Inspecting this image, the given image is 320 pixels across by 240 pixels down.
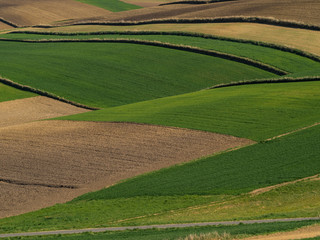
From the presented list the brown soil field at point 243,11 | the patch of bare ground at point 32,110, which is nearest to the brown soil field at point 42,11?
the brown soil field at point 243,11

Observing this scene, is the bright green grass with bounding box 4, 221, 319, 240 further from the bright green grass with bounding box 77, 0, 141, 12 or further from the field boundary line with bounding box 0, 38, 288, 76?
the bright green grass with bounding box 77, 0, 141, 12

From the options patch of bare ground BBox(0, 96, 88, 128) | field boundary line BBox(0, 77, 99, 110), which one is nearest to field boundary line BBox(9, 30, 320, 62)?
field boundary line BBox(0, 77, 99, 110)

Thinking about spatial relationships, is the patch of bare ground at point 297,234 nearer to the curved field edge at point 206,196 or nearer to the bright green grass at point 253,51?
the curved field edge at point 206,196

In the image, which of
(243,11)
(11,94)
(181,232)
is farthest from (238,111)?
(243,11)

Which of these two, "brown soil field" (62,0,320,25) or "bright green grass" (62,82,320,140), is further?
"brown soil field" (62,0,320,25)

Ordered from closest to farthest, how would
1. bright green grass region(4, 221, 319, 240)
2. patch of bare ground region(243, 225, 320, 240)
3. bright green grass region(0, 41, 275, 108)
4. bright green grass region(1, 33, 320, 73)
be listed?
patch of bare ground region(243, 225, 320, 240) → bright green grass region(4, 221, 319, 240) → bright green grass region(0, 41, 275, 108) → bright green grass region(1, 33, 320, 73)

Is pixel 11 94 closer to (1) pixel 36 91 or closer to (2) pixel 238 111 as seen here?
(1) pixel 36 91
